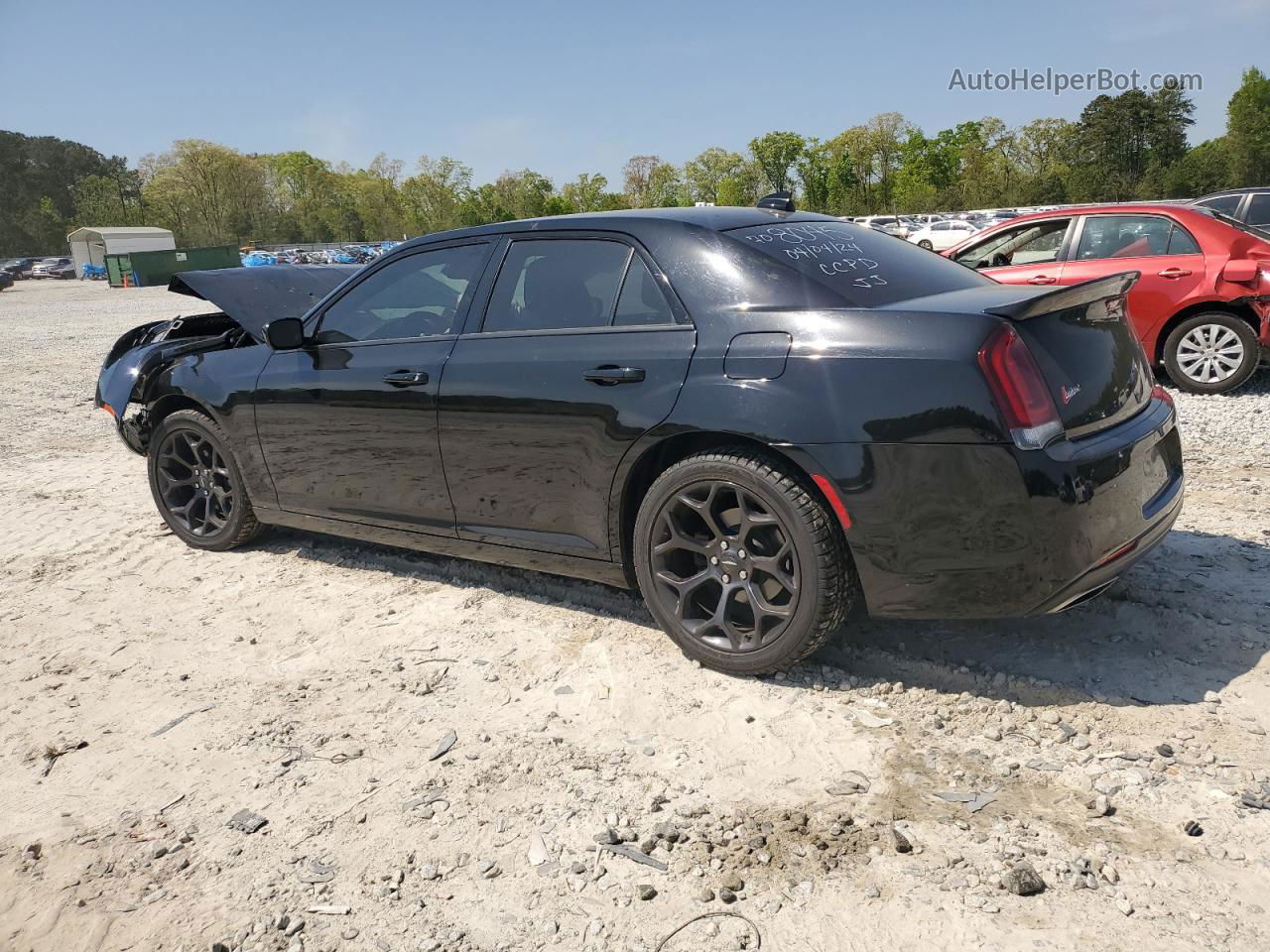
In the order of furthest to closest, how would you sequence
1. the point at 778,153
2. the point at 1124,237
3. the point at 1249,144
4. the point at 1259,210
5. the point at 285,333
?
1. the point at 778,153
2. the point at 1249,144
3. the point at 1259,210
4. the point at 1124,237
5. the point at 285,333

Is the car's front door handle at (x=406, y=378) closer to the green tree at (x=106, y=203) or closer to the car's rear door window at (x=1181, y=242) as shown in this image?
the car's rear door window at (x=1181, y=242)

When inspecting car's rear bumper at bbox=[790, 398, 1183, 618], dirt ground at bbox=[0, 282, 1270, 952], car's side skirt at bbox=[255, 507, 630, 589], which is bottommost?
dirt ground at bbox=[0, 282, 1270, 952]

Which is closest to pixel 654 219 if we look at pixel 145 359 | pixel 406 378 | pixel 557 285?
pixel 557 285

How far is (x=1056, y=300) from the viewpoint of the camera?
3.10 metres

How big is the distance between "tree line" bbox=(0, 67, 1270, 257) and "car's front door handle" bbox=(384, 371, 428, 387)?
69822 mm

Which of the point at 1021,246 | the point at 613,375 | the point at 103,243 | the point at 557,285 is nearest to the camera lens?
the point at 613,375

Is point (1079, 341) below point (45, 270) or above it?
below

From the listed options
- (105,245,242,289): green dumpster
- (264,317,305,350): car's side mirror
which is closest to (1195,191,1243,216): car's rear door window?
(264,317,305,350): car's side mirror

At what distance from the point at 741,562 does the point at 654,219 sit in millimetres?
1384

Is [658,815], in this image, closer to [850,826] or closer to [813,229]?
[850,826]

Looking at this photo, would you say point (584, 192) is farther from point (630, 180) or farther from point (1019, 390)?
point (1019, 390)

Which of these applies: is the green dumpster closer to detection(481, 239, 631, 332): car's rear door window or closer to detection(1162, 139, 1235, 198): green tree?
detection(481, 239, 631, 332): car's rear door window

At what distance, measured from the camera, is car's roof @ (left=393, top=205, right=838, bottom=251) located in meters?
3.73

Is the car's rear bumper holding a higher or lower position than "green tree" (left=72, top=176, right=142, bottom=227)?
lower
